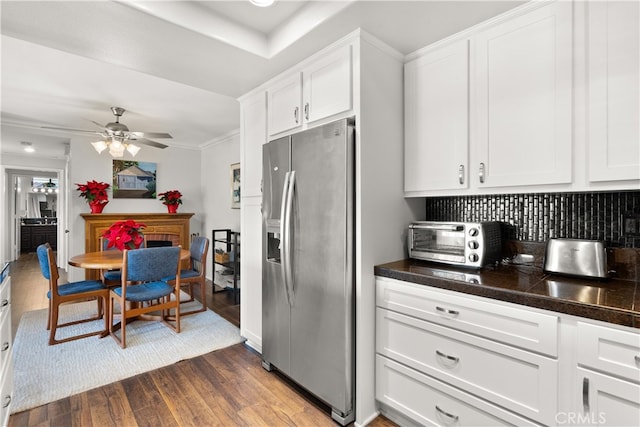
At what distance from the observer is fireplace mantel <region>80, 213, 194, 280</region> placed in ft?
15.4

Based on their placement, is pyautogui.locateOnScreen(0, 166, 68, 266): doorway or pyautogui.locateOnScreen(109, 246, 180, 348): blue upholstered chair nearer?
pyautogui.locateOnScreen(109, 246, 180, 348): blue upholstered chair

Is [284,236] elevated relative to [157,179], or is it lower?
lower

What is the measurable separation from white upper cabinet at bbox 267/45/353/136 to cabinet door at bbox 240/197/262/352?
0.74 m

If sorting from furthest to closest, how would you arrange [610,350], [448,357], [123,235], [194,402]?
[123,235], [194,402], [448,357], [610,350]

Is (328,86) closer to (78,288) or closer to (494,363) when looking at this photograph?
(494,363)

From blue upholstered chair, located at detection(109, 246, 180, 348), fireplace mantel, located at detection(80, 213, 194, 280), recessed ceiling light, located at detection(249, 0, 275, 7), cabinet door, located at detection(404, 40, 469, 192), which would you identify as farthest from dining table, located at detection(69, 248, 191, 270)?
cabinet door, located at detection(404, 40, 469, 192)

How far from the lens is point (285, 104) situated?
238 cm

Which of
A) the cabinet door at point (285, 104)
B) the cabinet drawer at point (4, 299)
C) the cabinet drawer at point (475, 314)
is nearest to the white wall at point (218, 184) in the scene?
the cabinet door at point (285, 104)

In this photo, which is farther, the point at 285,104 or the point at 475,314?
the point at 285,104

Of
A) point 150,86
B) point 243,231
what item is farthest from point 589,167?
point 150,86

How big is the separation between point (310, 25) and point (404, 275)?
1.53 meters

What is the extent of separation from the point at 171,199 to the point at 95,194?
107 cm

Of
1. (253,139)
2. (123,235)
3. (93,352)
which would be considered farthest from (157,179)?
(253,139)

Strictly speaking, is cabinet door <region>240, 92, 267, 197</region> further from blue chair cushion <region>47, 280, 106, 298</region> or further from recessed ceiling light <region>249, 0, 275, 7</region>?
blue chair cushion <region>47, 280, 106, 298</region>
